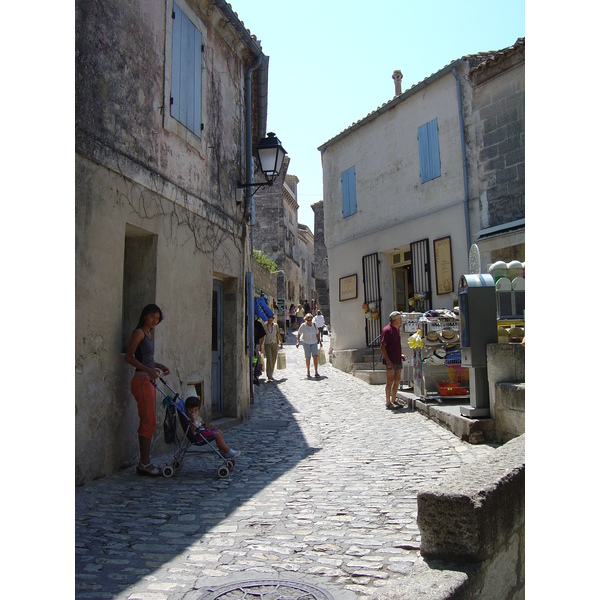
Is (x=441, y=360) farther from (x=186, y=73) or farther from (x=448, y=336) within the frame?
(x=186, y=73)

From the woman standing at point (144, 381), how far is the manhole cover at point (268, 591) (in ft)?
9.64

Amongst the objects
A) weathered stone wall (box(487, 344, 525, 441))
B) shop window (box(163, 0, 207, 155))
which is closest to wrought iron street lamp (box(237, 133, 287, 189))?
shop window (box(163, 0, 207, 155))

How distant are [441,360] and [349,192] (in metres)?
8.96

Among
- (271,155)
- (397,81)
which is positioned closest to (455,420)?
(271,155)

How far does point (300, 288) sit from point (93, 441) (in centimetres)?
3692

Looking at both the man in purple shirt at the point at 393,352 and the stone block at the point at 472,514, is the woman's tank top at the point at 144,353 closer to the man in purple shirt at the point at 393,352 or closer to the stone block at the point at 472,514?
the stone block at the point at 472,514

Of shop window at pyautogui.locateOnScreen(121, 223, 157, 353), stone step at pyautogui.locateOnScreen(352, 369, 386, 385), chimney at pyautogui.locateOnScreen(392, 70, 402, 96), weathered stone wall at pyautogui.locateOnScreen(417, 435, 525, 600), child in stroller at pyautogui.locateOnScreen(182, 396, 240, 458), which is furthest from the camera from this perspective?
chimney at pyautogui.locateOnScreen(392, 70, 402, 96)

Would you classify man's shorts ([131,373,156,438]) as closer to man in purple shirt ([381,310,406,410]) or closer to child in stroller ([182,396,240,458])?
child in stroller ([182,396,240,458])

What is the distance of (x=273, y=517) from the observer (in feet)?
15.0

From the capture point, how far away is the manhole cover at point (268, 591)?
3.11m

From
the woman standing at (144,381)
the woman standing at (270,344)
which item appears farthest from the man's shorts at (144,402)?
the woman standing at (270,344)

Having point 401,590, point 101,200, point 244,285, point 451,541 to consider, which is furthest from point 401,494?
point 244,285

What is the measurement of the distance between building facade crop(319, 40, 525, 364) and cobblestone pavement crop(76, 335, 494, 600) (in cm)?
656

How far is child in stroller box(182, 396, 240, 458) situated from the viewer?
5.97 m
